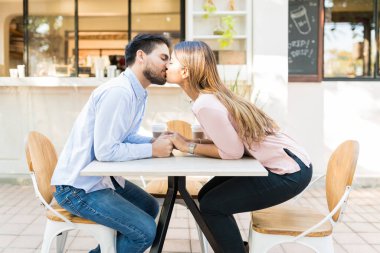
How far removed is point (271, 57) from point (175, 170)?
11.9 feet

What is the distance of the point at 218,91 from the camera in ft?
7.78

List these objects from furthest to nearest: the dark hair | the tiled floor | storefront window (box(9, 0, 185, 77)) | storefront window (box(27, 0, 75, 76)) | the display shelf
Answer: storefront window (box(27, 0, 75, 76)), storefront window (box(9, 0, 185, 77)), the display shelf, the tiled floor, the dark hair

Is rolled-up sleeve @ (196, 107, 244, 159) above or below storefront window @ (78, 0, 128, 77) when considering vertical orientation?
below

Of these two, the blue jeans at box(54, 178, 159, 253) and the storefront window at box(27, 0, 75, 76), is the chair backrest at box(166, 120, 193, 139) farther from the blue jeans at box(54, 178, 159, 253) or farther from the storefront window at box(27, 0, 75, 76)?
the storefront window at box(27, 0, 75, 76)

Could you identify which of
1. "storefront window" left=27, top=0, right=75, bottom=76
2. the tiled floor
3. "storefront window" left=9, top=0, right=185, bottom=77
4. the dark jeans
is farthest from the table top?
"storefront window" left=27, top=0, right=75, bottom=76

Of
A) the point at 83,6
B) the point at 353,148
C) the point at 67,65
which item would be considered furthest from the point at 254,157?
the point at 67,65

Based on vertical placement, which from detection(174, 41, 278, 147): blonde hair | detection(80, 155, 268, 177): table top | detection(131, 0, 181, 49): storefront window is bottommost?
detection(80, 155, 268, 177): table top

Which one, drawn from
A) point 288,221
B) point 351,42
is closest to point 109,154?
point 288,221

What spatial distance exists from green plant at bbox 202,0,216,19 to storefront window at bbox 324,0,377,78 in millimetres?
1422

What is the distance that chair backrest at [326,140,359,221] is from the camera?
2.28 m

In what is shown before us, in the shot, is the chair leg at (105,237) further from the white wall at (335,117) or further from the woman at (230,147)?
the white wall at (335,117)

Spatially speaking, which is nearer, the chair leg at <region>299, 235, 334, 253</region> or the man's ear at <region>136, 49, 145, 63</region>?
the chair leg at <region>299, 235, 334, 253</region>

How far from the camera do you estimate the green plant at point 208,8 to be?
541cm

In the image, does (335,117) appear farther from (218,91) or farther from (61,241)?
(61,241)
